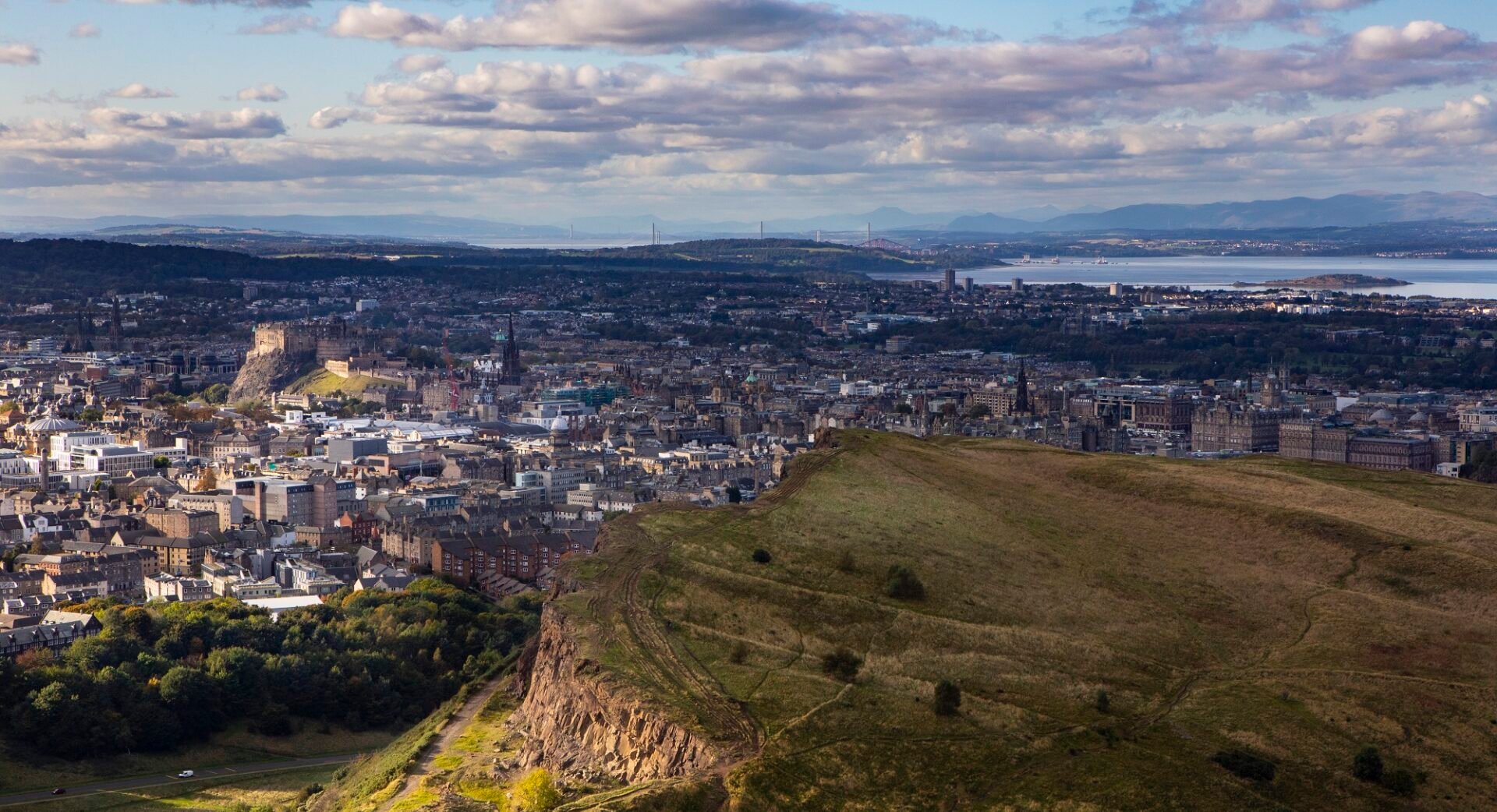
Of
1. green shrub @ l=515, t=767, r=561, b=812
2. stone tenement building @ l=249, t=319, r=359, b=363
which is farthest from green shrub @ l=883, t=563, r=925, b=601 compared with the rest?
stone tenement building @ l=249, t=319, r=359, b=363

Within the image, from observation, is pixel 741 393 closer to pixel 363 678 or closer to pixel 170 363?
pixel 170 363

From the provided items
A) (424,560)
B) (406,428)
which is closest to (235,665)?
(424,560)

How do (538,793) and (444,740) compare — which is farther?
(444,740)

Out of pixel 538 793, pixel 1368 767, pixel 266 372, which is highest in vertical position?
pixel 1368 767

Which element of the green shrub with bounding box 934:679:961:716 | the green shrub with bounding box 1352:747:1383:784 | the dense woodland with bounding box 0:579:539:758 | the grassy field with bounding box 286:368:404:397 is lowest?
the grassy field with bounding box 286:368:404:397

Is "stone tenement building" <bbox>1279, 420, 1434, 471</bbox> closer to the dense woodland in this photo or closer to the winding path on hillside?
the dense woodland

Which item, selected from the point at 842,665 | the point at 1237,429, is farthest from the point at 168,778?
the point at 1237,429

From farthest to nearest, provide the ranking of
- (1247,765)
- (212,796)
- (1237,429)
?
(1237,429)
(212,796)
(1247,765)

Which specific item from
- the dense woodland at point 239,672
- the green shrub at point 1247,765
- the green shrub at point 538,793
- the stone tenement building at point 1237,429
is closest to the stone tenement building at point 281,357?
the stone tenement building at point 1237,429

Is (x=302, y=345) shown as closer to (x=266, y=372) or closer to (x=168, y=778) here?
(x=266, y=372)
